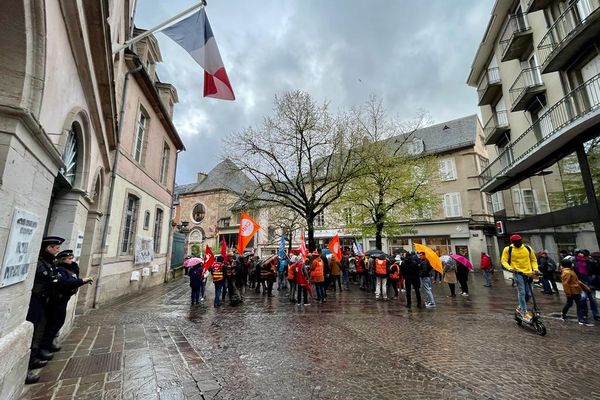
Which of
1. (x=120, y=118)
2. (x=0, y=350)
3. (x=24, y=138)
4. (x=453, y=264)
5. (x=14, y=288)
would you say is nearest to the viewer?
(x=0, y=350)

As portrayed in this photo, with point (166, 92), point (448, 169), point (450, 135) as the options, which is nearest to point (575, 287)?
point (166, 92)

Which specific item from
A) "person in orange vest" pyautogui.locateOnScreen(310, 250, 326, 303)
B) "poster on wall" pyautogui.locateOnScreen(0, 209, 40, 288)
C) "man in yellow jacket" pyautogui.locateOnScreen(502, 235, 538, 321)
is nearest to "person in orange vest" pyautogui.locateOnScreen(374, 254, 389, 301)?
"person in orange vest" pyautogui.locateOnScreen(310, 250, 326, 303)

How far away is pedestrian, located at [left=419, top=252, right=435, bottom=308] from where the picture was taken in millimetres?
8438

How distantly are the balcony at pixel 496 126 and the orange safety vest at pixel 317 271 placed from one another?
14.6 meters

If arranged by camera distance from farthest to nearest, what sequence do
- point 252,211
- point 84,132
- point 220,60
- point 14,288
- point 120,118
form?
point 252,211, point 120,118, point 220,60, point 84,132, point 14,288

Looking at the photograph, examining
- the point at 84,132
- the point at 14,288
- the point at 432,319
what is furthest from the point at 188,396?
the point at 432,319

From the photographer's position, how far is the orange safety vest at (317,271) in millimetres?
9156

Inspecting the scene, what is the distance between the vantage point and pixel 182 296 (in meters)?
10.9

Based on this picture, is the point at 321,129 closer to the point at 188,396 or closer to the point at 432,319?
the point at 432,319

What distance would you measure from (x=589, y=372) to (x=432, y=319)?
127 inches

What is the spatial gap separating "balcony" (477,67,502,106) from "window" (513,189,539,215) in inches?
260

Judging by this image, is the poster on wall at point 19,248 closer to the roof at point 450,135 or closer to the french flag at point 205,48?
the french flag at point 205,48

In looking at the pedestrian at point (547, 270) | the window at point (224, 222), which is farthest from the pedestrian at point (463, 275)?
the window at point (224, 222)

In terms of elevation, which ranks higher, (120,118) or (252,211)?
(120,118)
